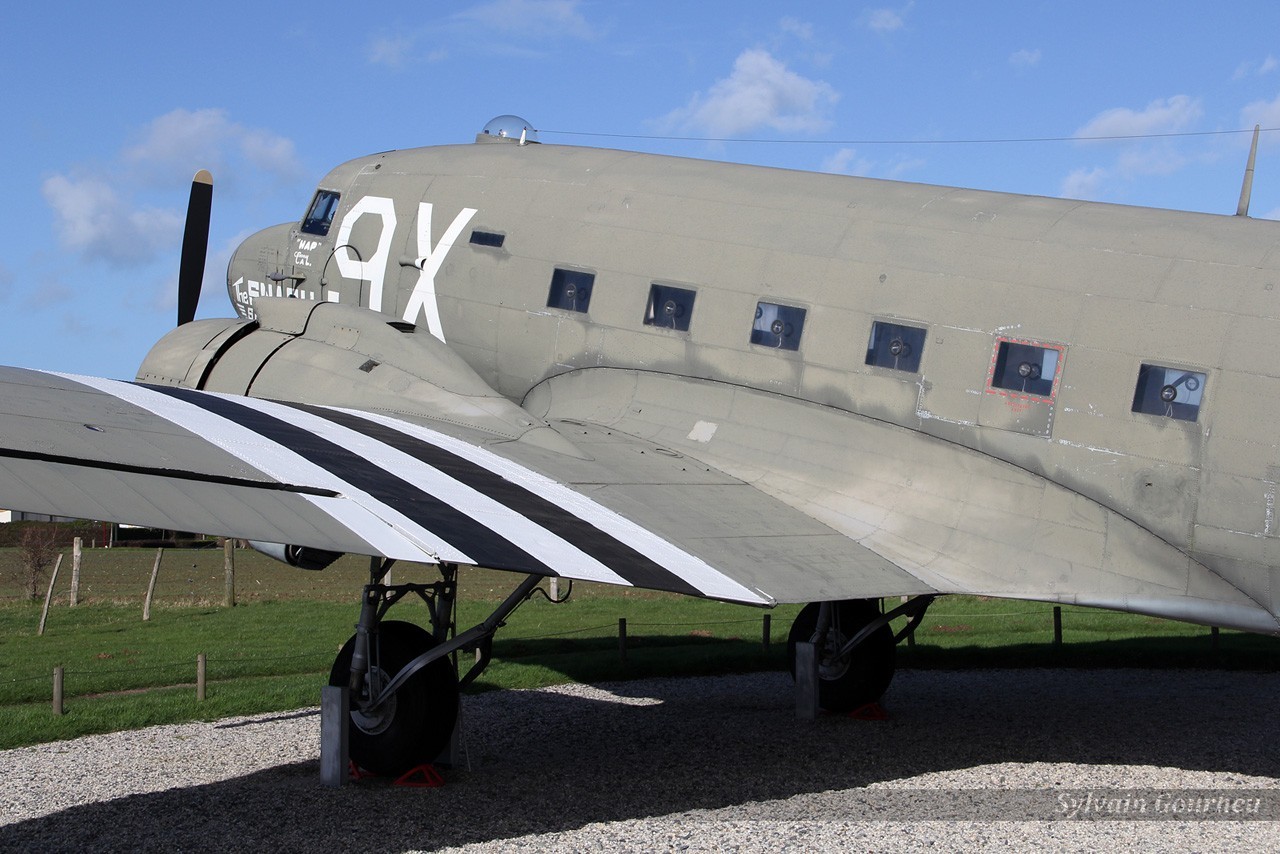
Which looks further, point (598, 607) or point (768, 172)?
point (598, 607)

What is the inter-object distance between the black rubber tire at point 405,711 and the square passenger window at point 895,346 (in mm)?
5091

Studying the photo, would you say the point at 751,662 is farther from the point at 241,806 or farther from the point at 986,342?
the point at 241,806

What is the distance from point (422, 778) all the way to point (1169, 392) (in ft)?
24.0

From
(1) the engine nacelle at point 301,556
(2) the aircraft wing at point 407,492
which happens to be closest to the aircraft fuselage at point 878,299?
(2) the aircraft wing at point 407,492

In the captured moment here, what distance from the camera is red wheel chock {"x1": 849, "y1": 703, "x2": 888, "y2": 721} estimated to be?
14.5 m

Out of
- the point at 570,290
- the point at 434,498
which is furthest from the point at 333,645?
the point at 434,498

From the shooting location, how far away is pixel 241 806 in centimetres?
1012

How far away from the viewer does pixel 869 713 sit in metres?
14.5

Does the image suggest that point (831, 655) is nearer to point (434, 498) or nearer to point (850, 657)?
point (850, 657)

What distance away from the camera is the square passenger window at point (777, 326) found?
1277 centimetres

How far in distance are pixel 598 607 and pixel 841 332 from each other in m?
19.5

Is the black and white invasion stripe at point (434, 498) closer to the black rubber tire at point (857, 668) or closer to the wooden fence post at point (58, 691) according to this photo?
the black rubber tire at point (857, 668)

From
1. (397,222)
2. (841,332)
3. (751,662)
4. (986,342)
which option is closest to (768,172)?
(841,332)

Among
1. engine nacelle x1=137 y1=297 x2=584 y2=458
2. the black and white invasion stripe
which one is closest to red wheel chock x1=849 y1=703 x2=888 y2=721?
engine nacelle x1=137 y1=297 x2=584 y2=458
